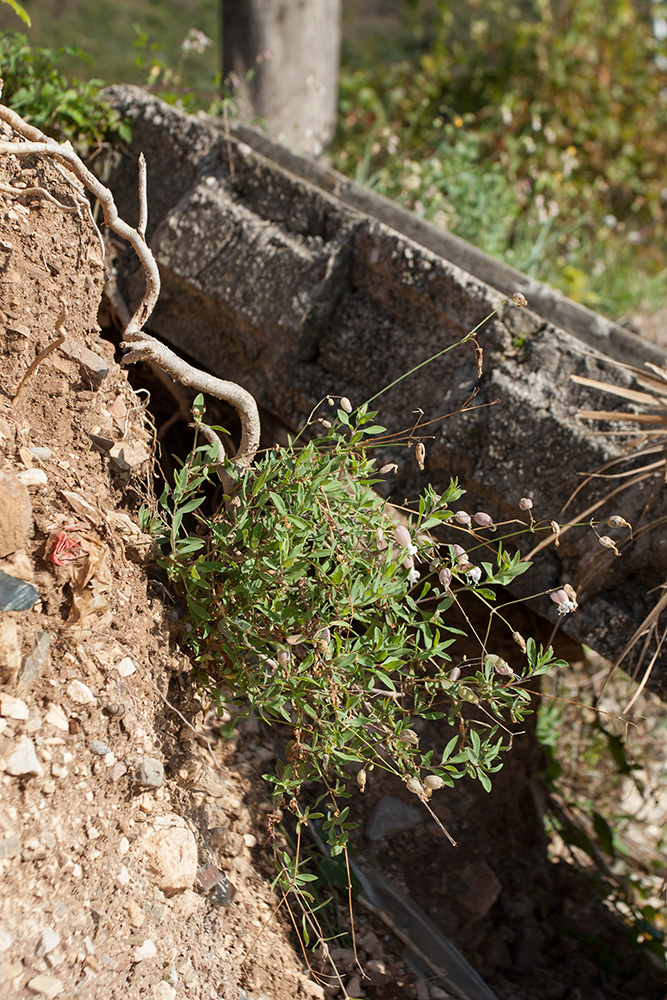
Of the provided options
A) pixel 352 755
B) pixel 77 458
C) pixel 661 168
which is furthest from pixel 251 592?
pixel 661 168

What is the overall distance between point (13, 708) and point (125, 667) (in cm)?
27

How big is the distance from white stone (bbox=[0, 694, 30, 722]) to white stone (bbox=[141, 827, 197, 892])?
35 centimetres

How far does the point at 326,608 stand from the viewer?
5.12 feet

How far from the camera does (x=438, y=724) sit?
2324 mm

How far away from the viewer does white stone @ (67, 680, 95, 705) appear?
1.43 metres

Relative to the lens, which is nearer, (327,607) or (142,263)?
(327,607)

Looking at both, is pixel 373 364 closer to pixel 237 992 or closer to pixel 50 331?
pixel 50 331

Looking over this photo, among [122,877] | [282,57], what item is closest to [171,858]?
[122,877]

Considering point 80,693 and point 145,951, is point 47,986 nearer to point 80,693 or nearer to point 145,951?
point 145,951

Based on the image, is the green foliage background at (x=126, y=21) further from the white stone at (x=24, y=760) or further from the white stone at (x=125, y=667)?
the white stone at (x=24, y=760)

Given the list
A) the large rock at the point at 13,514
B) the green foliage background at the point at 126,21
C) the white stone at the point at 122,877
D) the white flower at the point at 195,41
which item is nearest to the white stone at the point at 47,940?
the white stone at the point at 122,877

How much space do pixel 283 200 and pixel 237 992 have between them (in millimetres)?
2036

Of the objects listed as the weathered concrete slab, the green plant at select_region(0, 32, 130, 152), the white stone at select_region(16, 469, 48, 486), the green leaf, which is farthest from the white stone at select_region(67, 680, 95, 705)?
the green plant at select_region(0, 32, 130, 152)

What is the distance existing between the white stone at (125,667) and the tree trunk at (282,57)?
3.49m
